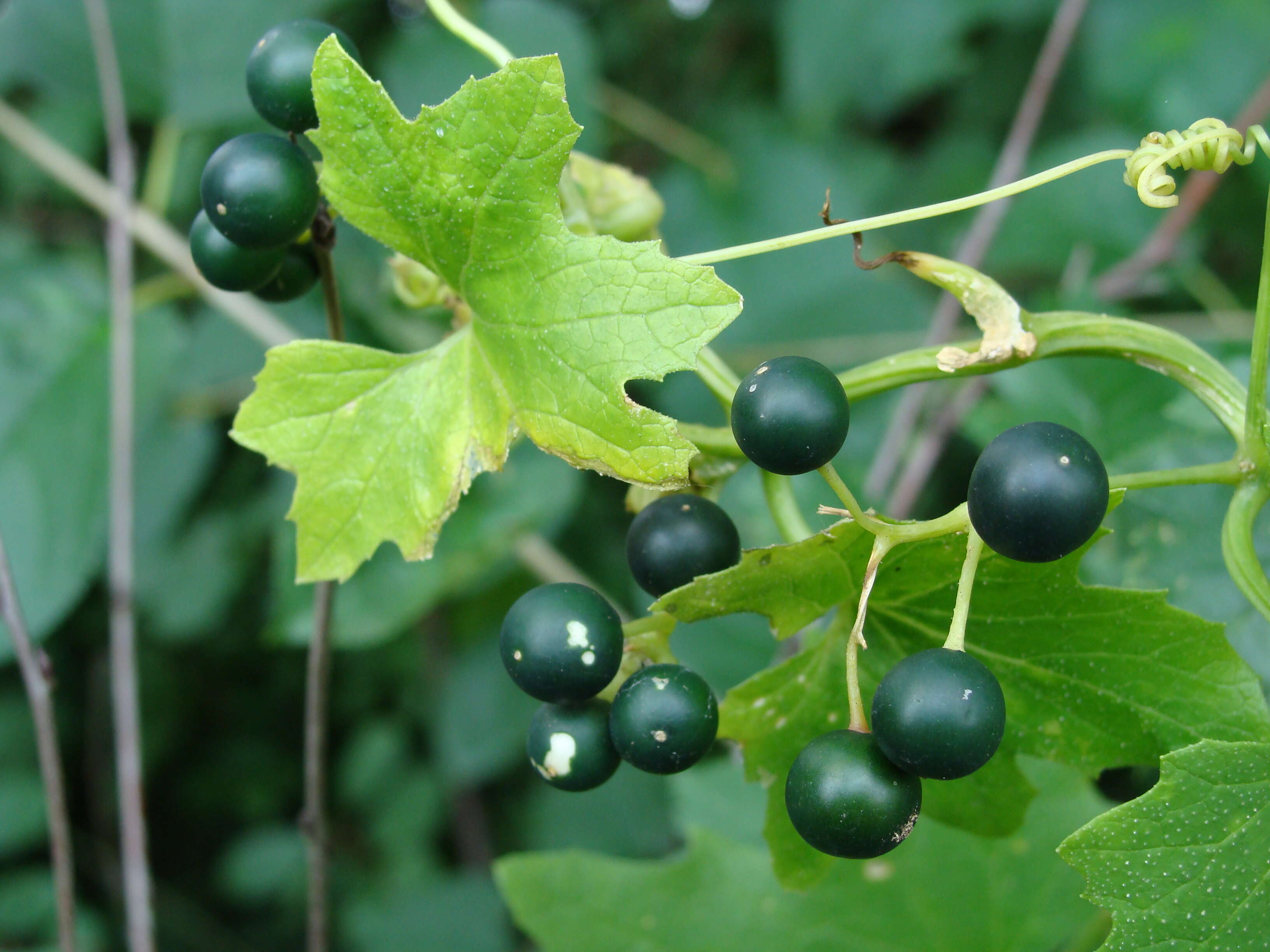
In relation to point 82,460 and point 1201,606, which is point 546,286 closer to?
point 1201,606

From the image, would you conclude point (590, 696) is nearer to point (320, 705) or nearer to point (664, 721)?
point (664, 721)

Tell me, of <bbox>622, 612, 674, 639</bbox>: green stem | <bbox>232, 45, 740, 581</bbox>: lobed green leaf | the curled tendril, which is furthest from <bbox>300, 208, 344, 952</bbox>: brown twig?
the curled tendril

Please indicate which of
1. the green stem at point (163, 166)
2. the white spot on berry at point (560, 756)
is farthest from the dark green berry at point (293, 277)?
the green stem at point (163, 166)

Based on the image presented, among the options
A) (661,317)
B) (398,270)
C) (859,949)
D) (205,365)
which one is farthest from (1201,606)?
(205,365)

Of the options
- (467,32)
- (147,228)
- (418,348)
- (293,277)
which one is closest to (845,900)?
(293,277)

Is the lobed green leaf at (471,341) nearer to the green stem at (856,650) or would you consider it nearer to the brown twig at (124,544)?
the green stem at (856,650)
